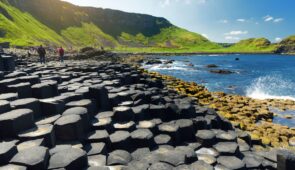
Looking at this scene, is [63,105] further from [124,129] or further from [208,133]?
[208,133]

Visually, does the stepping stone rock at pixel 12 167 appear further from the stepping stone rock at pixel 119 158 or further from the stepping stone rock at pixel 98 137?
the stepping stone rock at pixel 98 137

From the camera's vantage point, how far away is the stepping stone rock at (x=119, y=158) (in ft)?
20.5

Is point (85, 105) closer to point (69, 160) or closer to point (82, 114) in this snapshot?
point (82, 114)

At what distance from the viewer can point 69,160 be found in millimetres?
5266

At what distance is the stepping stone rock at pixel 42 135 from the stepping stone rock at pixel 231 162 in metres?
4.35

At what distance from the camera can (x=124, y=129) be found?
26.2 ft

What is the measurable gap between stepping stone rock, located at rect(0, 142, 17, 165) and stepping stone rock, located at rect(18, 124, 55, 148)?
2.09ft

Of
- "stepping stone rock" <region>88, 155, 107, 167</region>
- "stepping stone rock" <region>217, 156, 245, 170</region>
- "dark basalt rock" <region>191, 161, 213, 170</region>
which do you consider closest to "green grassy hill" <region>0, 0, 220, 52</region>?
"stepping stone rock" <region>88, 155, 107, 167</region>

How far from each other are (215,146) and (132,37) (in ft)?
617

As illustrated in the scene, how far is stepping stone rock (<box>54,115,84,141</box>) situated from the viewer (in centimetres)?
665

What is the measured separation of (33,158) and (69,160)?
2.18 feet

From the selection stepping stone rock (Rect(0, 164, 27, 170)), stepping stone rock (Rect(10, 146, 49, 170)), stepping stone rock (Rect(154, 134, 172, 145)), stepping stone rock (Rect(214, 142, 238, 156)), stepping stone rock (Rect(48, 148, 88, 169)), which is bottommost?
stepping stone rock (Rect(214, 142, 238, 156))

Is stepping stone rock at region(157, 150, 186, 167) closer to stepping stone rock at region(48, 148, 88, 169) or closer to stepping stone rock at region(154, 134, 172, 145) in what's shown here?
stepping stone rock at region(154, 134, 172, 145)

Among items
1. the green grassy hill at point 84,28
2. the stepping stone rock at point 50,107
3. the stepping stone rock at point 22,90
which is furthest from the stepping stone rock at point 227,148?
the green grassy hill at point 84,28
